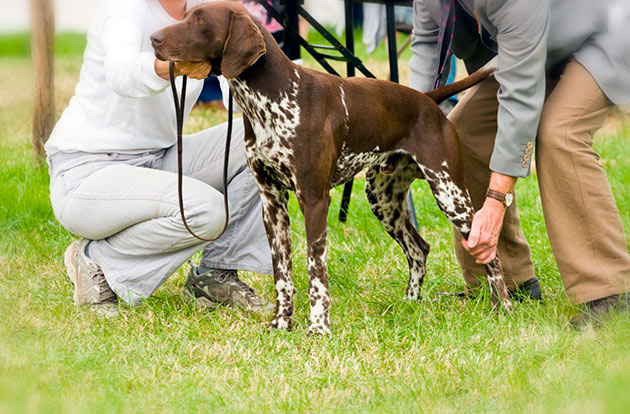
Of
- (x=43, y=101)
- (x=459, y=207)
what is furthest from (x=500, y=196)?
(x=43, y=101)

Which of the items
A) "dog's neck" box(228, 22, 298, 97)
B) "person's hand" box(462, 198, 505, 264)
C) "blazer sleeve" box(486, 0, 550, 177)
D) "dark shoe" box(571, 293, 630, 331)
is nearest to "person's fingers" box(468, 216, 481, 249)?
"person's hand" box(462, 198, 505, 264)

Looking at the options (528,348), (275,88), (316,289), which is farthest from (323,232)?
(528,348)

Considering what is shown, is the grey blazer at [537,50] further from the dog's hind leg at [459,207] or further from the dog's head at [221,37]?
the dog's head at [221,37]

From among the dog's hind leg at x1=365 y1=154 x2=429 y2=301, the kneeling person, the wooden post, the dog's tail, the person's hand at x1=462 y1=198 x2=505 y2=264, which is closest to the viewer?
the person's hand at x1=462 y1=198 x2=505 y2=264

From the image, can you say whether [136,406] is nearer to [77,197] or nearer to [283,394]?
[283,394]

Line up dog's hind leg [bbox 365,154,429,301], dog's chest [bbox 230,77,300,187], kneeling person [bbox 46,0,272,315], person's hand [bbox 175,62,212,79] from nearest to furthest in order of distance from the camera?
person's hand [bbox 175,62,212,79], dog's chest [bbox 230,77,300,187], kneeling person [bbox 46,0,272,315], dog's hind leg [bbox 365,154,429,301]

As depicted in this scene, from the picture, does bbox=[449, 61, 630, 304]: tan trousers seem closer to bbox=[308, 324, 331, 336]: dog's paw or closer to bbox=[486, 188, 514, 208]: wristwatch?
bbox=[486, 188, 514, 208]: wristwatch

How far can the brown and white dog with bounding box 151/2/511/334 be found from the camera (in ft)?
9.38

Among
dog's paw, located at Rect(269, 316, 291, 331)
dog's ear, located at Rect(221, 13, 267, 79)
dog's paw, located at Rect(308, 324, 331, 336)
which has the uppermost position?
dog's ear, located at Rect(221, 13, 267, 79)

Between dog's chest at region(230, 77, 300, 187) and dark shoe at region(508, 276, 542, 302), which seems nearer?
dog's chest at region(230, 77, 300, 187)

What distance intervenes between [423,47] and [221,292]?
1.45m

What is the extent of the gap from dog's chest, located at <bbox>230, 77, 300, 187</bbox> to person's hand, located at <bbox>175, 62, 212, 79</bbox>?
140mm

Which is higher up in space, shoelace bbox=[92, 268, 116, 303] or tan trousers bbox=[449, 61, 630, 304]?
tan trousers bbox=[449, 61, 630, 304]

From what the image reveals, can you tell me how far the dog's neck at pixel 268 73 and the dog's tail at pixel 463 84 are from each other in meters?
0.75
